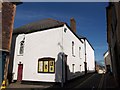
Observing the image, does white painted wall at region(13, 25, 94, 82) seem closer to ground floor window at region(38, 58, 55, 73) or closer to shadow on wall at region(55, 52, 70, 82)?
shadow on wall at region(55, 52, 70, 82)

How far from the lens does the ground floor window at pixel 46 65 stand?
18.1 meters

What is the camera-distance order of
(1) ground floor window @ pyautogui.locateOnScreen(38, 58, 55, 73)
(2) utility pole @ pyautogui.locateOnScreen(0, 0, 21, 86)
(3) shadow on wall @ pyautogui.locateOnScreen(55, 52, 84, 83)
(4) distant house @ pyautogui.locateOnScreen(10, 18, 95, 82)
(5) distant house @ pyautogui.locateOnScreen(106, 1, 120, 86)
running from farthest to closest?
(1) ground floor window @ pyautogui.locateOnScreen(38, 58, 55, 73)
(4) distant house @ pyautogui.locateOnScreen(10, 18, 95, 82)
(3) shadow on wall @ pyautogui.locateOnScreen(55, 52, 84, 83)
(2) utility pole @ pyautogui.locateOnScreen(0, 0, 21, 86)
(5) distant house @ pyautogui.locateOnScreen(106, 1, 120, 86)

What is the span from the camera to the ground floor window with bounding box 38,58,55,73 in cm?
1808

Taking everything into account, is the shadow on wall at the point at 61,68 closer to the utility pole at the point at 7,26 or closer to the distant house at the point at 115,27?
the utility pole at the point at 7,26

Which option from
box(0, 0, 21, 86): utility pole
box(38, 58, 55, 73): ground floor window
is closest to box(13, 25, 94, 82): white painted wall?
box(38, 58, 55, 73): ground floor window

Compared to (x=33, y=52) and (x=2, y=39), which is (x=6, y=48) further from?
(x=33, y=52)

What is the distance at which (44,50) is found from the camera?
733 inches

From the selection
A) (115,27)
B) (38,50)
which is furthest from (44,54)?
(115,27)

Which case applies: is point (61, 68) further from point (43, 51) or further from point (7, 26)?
point (7, 26)

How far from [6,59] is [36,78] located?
474 cm

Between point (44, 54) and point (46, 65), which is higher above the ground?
point (44, 54)

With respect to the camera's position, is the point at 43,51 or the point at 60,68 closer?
the point at 60,68

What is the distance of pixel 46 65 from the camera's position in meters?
18.4

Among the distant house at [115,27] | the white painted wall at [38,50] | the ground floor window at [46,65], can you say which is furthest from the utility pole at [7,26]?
the distant house at [115,27]
